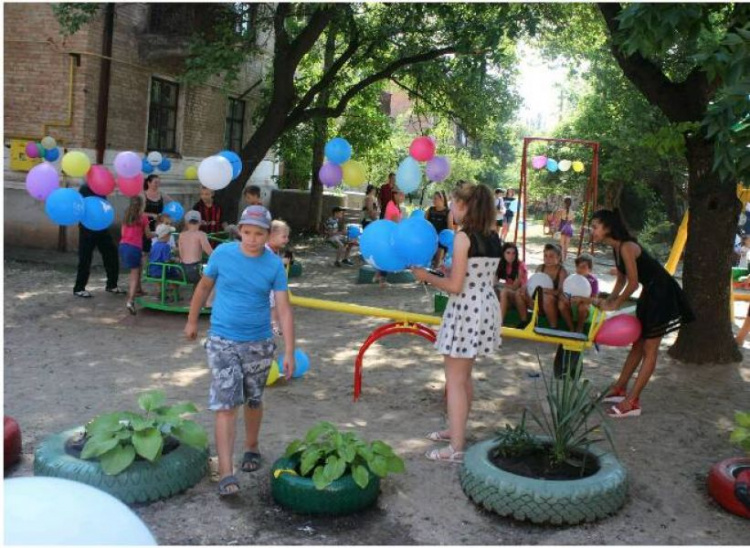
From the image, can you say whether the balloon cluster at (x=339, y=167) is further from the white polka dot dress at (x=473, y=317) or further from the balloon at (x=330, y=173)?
the white polka dot dress at (x=473, y=317)

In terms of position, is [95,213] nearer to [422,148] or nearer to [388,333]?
[422,148]

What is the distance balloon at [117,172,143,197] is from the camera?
825 centimetres

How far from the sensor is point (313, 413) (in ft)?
17.7

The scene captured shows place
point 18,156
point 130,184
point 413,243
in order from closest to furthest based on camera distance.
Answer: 1. point 413,243
2. point 130,184
3. point 18,156

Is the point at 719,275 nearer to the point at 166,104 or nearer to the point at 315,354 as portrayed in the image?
the point at 315,354

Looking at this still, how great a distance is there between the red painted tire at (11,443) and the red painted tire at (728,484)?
12.9 feet

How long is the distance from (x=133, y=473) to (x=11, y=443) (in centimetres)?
85

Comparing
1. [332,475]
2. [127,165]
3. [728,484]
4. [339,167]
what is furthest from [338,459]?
[127,165]

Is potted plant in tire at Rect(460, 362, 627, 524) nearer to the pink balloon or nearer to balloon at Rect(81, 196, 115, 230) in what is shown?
the pink balloon

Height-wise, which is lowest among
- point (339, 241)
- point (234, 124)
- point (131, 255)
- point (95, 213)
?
point (131, 255)

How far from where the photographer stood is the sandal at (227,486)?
3.91 metres

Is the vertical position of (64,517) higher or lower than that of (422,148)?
lower

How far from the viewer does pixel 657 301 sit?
5.59m

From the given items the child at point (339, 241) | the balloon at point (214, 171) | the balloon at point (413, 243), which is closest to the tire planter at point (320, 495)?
the balloon at point (413, 243)
